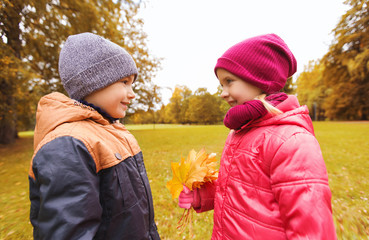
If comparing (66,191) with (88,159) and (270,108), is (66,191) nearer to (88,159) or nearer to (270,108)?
(88,159)

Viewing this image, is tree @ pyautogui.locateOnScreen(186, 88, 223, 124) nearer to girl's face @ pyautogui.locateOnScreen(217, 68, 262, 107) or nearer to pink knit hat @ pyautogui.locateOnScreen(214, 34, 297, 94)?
girl's face @ pyautogui.locateOnScreen(217, 68, 262, 107)

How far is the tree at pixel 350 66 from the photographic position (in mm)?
22172

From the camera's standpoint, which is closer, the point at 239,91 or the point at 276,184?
the point at 276,184

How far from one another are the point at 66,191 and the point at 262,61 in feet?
5.11

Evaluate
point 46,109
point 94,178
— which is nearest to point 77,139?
point 94,178

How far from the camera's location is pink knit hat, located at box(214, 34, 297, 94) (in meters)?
1.35

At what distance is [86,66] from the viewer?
132 cm

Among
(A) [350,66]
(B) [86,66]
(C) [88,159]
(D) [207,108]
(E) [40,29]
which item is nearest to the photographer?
(C) [88,159]

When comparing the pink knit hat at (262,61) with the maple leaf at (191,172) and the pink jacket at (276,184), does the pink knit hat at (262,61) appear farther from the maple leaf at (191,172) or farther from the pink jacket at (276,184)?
the maple leaf at (191,172)

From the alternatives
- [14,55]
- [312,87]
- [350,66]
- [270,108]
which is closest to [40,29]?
[14,55]

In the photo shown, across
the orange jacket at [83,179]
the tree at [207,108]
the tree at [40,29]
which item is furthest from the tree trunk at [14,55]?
the orange jacket at [83,179]

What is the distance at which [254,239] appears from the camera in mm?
1125

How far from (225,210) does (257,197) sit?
299 millimetres

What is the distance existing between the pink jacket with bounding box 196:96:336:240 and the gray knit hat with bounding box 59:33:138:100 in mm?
1187
